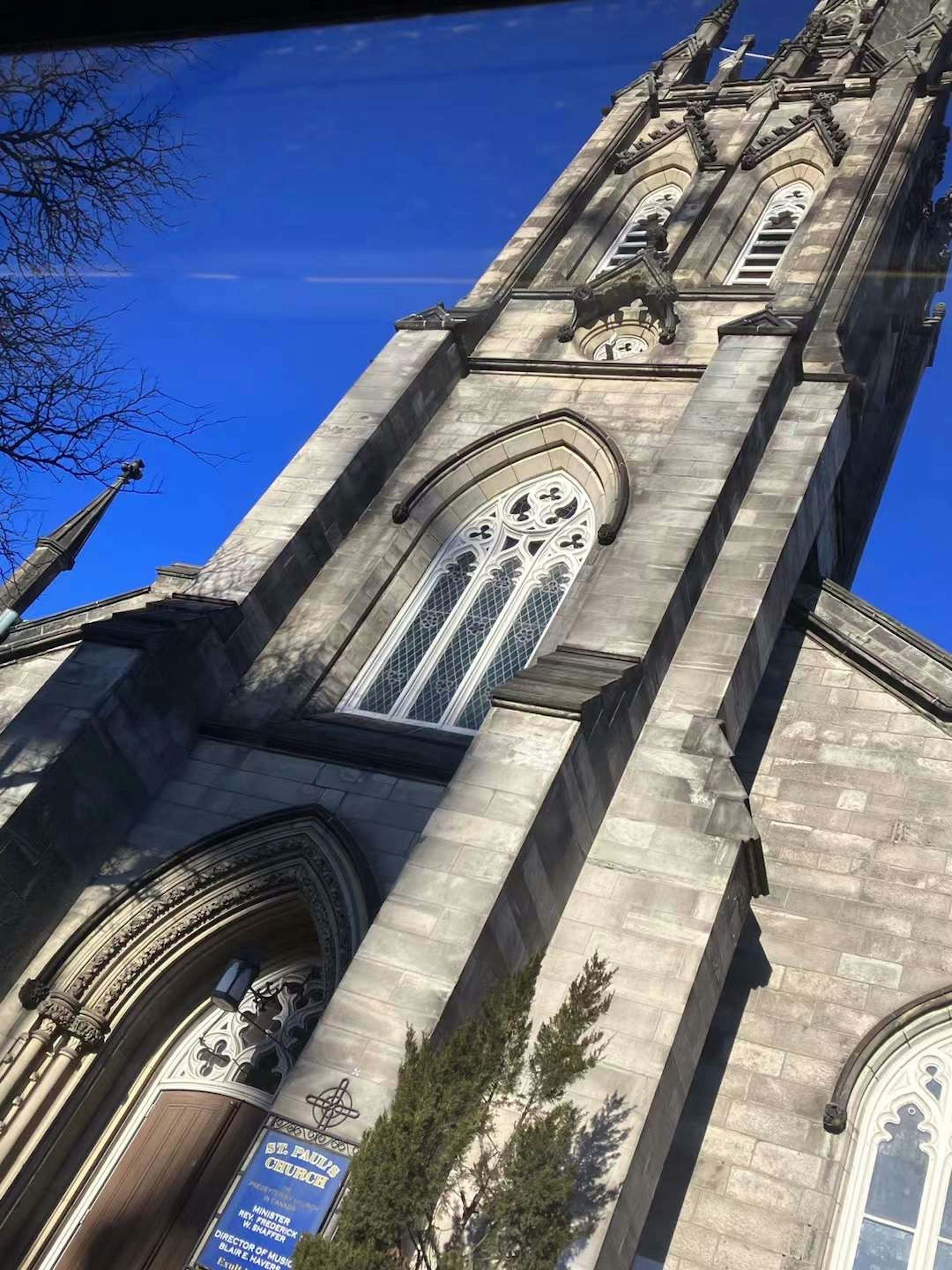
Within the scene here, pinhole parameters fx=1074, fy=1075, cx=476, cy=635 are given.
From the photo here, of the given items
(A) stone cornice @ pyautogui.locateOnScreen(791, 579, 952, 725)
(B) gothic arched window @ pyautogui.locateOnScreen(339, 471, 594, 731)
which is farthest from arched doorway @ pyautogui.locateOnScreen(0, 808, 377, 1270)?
(A) stone cornice @ pyautogui.locateOnScreen(791, 579, 952, 725)

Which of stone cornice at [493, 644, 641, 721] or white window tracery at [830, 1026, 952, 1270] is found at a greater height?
stone cornice at [493, 644, 641, 721]

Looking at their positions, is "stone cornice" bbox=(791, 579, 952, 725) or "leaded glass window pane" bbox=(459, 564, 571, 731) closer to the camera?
"stone cornice" bbox=(791, 579, 952, 725)

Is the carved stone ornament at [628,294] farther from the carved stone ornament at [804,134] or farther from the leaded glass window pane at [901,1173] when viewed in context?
the leaded glass window pane at [901,1173]

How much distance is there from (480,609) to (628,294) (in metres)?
5.77

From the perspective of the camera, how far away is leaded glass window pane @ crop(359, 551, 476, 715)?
37.4ft

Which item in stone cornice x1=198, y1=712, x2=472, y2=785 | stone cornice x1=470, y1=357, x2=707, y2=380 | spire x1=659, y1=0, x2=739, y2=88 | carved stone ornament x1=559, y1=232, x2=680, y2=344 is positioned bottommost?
stone cornice x1=198, y1=712, x2=472, y2=785

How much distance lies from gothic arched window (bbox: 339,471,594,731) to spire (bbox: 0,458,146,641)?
387cm

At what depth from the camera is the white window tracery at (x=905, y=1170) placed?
24.1 feet

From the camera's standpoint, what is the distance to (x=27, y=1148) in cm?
825

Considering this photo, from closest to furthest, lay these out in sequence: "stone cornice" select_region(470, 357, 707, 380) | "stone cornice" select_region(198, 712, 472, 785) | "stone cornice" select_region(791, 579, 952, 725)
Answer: "stone cornice" select_region(198, 712, 472, 785) → "stone cornice" select_region(791, 579, 952, 725) → "stone cornice" select_region(470, 357, 707, 380)

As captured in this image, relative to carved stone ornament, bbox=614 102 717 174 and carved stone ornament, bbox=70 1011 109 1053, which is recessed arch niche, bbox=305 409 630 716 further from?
carved stone ornament, bbox=614 102 717 174

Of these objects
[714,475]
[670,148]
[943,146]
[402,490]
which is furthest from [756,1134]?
[943,146]

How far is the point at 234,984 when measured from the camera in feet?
28.4

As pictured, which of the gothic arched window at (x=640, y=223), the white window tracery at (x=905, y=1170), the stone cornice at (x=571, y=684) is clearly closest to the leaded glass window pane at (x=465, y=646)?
the stone cornice at (x=571, y=684)
